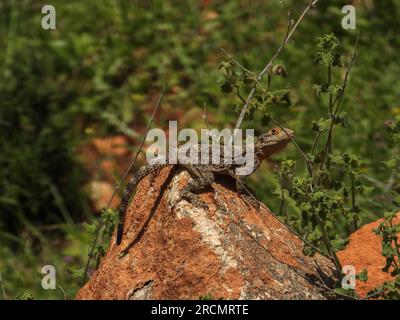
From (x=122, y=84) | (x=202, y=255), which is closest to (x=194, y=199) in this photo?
(x=202, y=255)

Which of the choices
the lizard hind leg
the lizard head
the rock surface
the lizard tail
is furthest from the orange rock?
the lizard tail

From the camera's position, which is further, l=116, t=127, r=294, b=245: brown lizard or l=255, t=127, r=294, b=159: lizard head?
l=255, t=127, r=294, b=159: lizard head

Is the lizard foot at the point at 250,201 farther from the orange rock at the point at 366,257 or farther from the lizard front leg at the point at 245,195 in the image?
the orange rock at the point at 366,257

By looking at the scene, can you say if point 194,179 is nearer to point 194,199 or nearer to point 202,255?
point 194,199

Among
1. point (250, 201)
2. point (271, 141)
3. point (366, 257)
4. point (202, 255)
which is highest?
point (271, 141)

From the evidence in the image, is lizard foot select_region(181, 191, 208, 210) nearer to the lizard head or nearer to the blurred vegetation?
the lizard head

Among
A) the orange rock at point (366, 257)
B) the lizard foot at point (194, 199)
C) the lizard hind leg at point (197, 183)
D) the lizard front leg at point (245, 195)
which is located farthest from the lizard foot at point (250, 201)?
the orange rock at point (366, 257)
